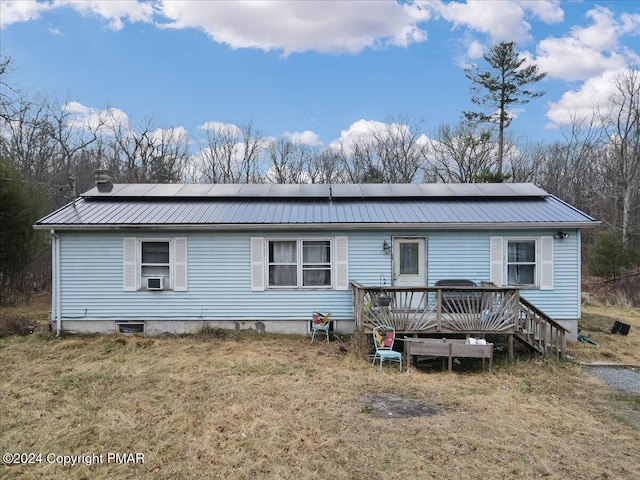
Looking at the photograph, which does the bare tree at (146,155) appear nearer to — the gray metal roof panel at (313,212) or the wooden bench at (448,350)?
the gray metal roof panel at (313,212)

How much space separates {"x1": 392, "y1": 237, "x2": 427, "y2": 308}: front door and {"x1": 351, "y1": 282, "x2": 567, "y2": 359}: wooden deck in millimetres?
1388

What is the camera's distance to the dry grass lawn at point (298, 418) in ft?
13.2

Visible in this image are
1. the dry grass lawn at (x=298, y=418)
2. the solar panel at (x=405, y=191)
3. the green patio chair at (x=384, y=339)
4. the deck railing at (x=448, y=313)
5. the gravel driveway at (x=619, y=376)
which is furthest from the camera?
the solar panel at (x=405, y=191)

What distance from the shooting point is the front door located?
31.3 ft

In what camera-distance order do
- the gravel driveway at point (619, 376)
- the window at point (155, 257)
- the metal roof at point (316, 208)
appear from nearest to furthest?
the gravel driveway at point (619, 376) → the metal roof at point (316, 208) → the window at point (155, 257)

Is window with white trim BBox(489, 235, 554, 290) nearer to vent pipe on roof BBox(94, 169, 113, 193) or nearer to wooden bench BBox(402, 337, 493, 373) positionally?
wooden bench BBox(402, 337, 493, 373)

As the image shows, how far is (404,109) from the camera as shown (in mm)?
31578

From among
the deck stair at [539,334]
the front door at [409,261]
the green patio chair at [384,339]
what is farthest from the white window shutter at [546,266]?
the green patio chair at [384,339]

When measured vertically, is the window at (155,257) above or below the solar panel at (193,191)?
below

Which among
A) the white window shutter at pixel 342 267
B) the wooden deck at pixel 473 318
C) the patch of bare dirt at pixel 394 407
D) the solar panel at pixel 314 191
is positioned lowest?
the patch of bare dirt at pixel 394 407

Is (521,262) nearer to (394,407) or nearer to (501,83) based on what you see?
(394,407)

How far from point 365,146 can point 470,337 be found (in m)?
26.1

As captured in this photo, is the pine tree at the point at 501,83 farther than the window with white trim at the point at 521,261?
Yes

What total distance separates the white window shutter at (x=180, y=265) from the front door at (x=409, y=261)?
4957 millimetres
